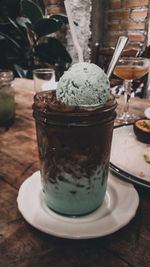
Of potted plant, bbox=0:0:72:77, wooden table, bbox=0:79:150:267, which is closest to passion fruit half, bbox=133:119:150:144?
wooden table, bbox=0:79:150:267

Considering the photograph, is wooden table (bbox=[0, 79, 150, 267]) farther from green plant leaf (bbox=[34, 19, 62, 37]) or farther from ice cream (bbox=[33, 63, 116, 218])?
green plant leaf (bbox=[34, 19, 62, 37])

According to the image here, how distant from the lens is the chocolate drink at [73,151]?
1.03 feet

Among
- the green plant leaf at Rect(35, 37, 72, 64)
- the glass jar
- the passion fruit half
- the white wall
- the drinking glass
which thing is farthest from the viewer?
the white wall

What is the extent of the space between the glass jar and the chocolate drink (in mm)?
496

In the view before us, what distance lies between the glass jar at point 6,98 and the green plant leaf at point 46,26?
129 cm

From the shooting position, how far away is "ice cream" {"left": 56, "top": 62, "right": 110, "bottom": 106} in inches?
12.7

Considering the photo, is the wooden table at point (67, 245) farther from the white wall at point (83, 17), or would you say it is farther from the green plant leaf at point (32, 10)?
the white wall at point (83, 17)

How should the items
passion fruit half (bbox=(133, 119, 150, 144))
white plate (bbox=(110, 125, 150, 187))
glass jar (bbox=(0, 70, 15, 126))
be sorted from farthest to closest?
glass jar (bbox=(0, 70, 15, 126)) → passion fruit half (bbox=(133, 119, 150, 144)) → white plate (bbox=(110, 125, 150, 187))

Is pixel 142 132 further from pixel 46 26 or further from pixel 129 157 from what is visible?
pixel 46 26

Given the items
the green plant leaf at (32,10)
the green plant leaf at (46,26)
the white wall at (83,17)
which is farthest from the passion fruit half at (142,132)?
the white wall at (83,17)

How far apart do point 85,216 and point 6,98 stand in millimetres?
608

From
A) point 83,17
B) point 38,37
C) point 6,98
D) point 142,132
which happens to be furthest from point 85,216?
point 83,17

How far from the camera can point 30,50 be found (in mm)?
2434

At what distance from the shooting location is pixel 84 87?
0.32 metres
